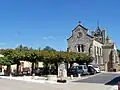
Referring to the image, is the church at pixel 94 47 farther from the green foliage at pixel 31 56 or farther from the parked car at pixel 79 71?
the green foliage at pixel 31 56

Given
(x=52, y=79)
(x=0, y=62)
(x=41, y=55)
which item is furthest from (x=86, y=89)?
(x=0, y=62)

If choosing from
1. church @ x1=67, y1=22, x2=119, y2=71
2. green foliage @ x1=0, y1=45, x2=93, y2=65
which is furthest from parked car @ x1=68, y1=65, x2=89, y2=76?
church @ x1=67, y1=22, x2=119, y2=71

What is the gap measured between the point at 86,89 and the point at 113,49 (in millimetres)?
57281

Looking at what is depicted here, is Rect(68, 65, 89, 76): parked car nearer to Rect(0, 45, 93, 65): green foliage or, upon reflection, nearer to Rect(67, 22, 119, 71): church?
Result: Rect(0, 45, 93, 65): green foliage

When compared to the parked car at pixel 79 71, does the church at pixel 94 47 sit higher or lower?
higher

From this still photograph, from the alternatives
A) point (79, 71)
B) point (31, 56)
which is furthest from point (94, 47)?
point (31, 56)

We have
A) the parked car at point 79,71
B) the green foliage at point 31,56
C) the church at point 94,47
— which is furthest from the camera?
the church at point 94,47

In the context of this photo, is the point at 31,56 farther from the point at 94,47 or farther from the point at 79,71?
the point at 94,47

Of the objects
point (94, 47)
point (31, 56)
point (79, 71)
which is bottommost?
point (79, 71)

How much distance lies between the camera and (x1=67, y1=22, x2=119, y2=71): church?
258 ft

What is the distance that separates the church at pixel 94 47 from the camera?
258 feet

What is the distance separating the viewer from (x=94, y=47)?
79.4 m

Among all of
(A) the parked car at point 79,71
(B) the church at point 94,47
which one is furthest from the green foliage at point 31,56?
(B) the church at point 94,47

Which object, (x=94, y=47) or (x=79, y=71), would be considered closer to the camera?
(x=79, y=71)
